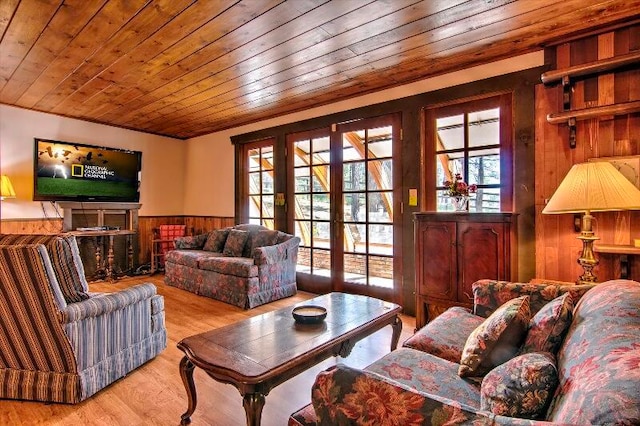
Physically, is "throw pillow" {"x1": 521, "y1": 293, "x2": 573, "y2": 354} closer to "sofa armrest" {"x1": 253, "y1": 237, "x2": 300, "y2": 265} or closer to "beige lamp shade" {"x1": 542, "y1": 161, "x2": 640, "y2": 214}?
"beige lamp shade" {"x1": 542, "y1": 161, "x2": 640, "y2": 214}

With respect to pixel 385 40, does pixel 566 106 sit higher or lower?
lower

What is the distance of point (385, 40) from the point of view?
2758mm

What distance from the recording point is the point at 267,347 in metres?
1.68

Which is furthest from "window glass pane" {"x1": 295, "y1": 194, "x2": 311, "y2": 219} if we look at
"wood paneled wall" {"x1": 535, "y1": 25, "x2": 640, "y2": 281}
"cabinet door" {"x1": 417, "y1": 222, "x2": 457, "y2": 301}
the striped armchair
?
the striped armchair

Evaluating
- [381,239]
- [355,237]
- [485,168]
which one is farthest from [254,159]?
[485,168]

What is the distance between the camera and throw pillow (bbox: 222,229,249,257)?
4.71 metres

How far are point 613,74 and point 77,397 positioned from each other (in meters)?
4.11

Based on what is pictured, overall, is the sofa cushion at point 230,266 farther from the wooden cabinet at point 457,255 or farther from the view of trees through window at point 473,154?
the view of trees through window at point 473,154

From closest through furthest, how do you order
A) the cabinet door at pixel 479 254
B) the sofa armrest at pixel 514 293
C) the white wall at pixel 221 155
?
the sofa armrest at pixel 514 293, the cabinet door at pixel 479 254, the white wall at pixel 221 155

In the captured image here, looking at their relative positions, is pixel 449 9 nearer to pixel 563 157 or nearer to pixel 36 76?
pixel 563 157

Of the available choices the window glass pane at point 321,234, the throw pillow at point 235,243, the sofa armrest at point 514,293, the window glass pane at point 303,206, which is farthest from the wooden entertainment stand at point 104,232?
the sofa armrest at point 514,293

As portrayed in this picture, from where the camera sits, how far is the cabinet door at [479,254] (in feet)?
8.94

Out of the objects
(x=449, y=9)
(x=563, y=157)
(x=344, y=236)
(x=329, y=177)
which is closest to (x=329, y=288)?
(x=344, y=236)

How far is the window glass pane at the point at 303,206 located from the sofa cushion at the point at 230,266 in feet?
3.21
